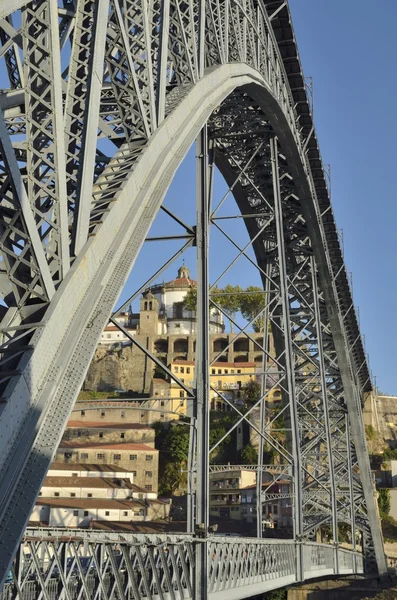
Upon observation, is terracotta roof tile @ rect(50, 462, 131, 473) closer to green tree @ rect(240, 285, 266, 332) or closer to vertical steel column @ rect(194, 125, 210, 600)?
green tree @ rect(240, 285, 266, 332)

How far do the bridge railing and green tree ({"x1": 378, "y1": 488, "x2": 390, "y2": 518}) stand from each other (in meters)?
46.8

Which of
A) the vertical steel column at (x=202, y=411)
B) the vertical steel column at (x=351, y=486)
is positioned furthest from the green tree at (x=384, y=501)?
the vertical steel column at (x=202, y=411)

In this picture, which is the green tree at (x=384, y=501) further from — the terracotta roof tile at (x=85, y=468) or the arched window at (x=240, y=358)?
the arched window at (x=240, y=358)

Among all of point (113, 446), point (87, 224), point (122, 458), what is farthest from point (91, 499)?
point (87, 224)

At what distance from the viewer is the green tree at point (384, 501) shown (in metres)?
63.5

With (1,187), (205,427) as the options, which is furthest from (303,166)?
(1,187)

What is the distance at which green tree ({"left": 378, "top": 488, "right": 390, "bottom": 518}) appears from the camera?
63.5m

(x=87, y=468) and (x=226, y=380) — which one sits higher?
(x=226, y=380)

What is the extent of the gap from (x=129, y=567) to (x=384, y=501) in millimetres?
58619

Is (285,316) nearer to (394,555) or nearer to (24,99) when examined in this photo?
(24,99)

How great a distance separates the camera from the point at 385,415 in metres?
86.6

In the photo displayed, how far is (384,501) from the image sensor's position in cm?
6438

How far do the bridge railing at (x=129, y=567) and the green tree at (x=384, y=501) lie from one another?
4677 cm

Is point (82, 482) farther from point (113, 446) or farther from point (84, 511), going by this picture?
point (113, 446)
